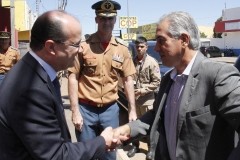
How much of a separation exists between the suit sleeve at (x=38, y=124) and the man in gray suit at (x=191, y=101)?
30.3 inches

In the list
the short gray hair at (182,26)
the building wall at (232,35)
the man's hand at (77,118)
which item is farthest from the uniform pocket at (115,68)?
the building wall at (232,35)

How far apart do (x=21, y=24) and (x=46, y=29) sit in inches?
1497

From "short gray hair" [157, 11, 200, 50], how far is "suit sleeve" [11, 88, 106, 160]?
36.7 inches

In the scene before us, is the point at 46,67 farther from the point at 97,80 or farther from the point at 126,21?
the point at 126,21

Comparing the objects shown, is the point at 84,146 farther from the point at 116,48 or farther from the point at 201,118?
the point at 116,48

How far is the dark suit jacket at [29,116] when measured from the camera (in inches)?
66.0

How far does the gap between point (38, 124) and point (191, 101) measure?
94 centimetres

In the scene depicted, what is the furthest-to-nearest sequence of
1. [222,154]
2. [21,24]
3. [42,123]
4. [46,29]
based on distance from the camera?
[21,24], [222,154], [46,29], [42,123]

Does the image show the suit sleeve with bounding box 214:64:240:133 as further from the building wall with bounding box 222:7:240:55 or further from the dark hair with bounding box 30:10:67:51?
the building wall with bounding box 222:7:240:55

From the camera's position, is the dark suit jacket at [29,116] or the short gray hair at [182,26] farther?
the short gray hair at [182,26]

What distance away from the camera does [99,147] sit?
2.07m

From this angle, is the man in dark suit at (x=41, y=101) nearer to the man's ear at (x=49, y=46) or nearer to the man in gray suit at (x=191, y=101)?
the man's ear at (x=49, y=46)

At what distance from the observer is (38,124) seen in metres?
1.71

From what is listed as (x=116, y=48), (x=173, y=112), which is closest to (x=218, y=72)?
(x=173, y=112)
